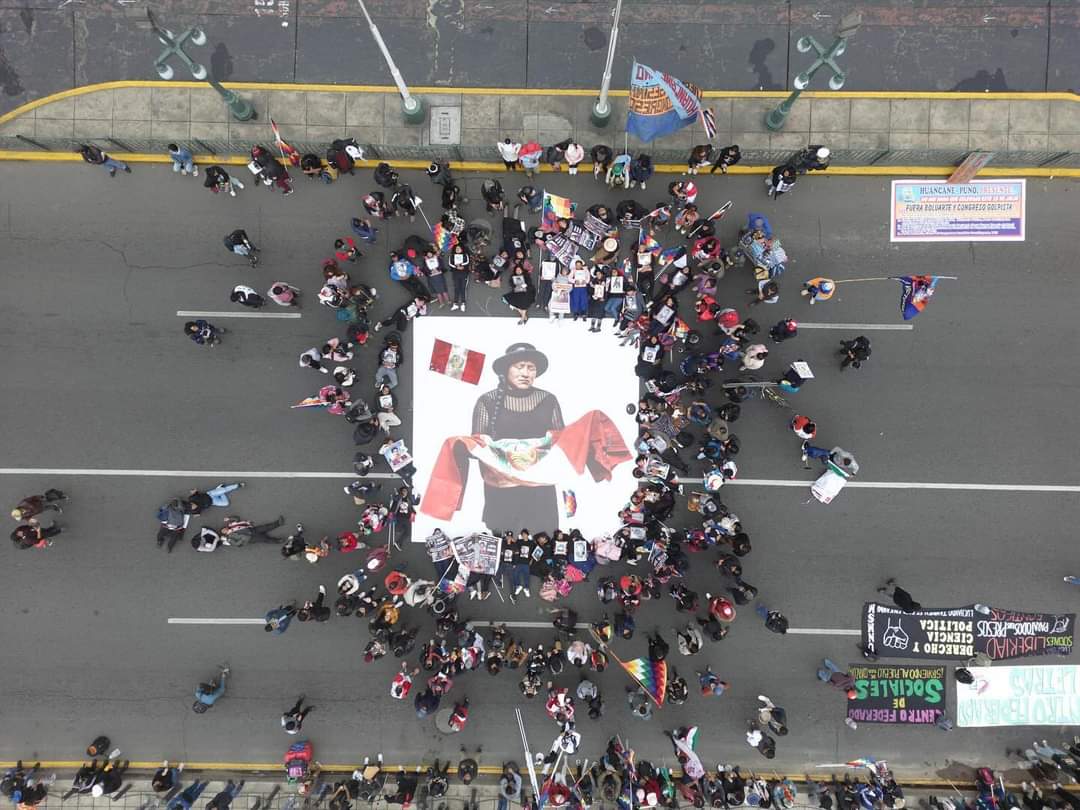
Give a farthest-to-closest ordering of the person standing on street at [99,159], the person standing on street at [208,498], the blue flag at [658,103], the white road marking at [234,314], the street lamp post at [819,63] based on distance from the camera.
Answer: the white road marking at [234,314], the person standing on street at [208,498], the person standing on street at [99,159], the blue flag at [658,103], the street lamp post at [819,63]

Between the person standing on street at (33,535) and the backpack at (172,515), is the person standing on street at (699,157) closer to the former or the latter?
Answer: the backpack at (172,515)

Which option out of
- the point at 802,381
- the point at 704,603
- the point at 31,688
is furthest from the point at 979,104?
the point at 31,688

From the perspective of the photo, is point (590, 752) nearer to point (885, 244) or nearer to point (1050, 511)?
point (1050, 511)

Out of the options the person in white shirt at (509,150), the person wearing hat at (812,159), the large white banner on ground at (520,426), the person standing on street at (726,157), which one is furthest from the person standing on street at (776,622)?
the person in white shirt at (509,150)

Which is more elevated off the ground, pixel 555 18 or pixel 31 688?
pixel 555 18

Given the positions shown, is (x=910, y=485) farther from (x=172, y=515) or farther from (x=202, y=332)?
(x=172, y=515)

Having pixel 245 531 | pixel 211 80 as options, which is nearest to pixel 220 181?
pixel 211 80
